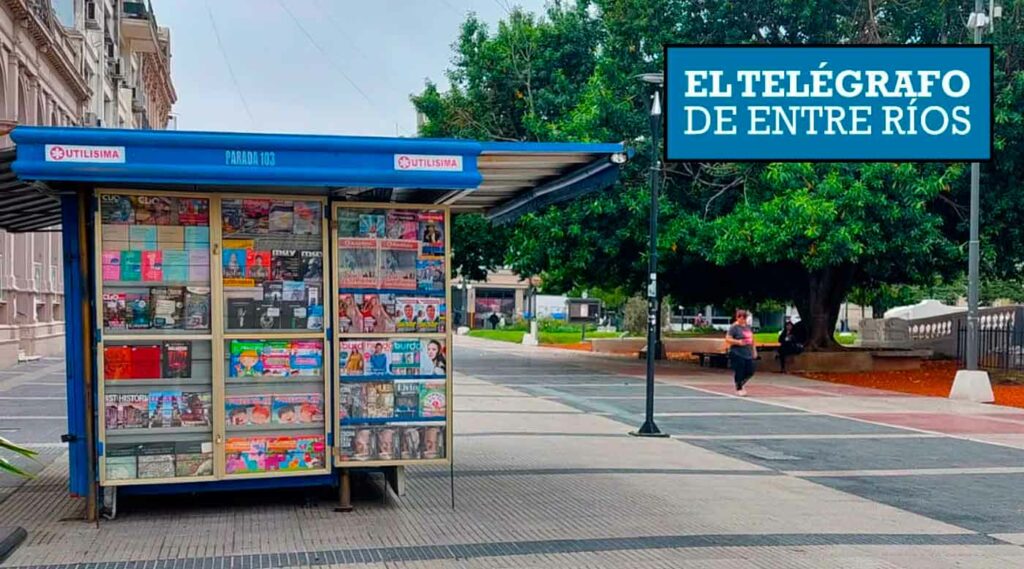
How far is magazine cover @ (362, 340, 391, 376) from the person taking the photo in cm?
839

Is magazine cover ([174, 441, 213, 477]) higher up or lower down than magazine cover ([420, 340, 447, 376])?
lower down

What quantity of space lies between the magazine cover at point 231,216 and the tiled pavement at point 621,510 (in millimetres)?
2275

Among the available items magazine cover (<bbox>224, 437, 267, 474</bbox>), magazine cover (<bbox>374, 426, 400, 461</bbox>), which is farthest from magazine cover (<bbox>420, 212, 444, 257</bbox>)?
magazine cover (<bbox>224, 437, 267, 474</bbox>)

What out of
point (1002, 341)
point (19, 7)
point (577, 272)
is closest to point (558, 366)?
point (577, 272)

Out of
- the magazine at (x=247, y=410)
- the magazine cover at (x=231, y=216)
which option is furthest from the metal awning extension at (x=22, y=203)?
the magazine at (x=247, y=410)

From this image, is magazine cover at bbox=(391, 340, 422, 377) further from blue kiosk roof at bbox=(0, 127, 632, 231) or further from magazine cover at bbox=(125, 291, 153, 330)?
magazine cover at bbox=(125, 291, 153, 330)

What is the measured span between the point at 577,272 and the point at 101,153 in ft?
75.9

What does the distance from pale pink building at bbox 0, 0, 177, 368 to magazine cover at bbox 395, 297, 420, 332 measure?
8619mm

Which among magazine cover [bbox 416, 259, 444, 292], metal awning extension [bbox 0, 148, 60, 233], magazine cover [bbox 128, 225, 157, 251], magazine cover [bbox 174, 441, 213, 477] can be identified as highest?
metal awning extension [bbox 0, 148, 60, 233]

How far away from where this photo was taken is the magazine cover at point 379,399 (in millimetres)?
8383

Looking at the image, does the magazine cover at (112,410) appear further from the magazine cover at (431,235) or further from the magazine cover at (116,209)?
the magazine cover at (431,235)

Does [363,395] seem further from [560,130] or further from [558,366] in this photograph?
[558,366]

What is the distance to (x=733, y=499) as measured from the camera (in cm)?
932

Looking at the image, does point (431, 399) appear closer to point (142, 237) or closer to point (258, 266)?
point (258, 266)
